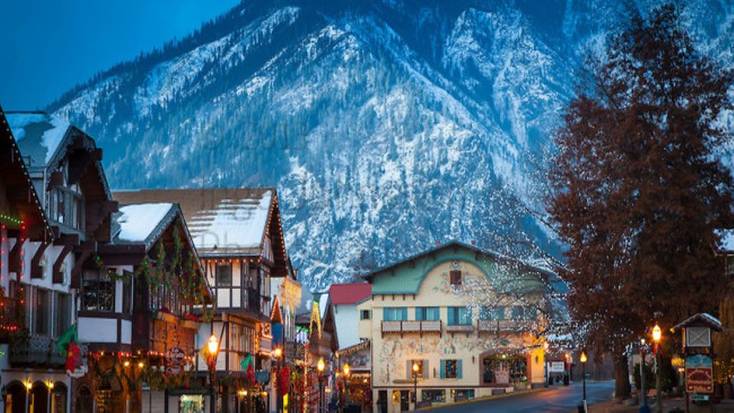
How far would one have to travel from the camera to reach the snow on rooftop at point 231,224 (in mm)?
70312

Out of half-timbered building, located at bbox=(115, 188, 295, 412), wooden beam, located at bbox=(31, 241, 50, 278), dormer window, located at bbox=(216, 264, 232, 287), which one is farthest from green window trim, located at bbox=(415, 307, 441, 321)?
wooden beam, located at bbox=(31, 241, 50, 278)

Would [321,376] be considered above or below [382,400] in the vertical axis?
above

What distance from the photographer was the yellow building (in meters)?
106

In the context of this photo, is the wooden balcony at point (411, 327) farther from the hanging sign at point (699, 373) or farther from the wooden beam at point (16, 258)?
the wooden beam at point (16, 258)

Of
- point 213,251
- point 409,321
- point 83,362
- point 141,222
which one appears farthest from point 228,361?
point 409,321

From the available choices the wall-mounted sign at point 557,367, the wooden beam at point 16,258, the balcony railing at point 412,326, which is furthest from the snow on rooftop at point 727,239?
the wall-mounted sign at point 557,367

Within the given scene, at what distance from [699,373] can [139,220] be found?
2287 centimetres

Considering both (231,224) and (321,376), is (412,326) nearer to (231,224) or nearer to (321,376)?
(321,376)

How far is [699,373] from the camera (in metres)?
42.8

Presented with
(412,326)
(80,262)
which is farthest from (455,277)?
(80,262)

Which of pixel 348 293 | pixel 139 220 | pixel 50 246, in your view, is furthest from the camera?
pixel 348 293

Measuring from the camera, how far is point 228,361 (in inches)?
2746

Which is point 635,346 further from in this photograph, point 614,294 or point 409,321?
point 409,321

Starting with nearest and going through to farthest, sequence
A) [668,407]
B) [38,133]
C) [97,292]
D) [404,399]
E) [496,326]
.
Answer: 1. [38,133]
2. [97,292]
3. [668,407]
4. [496,326]
5. [404,399]
